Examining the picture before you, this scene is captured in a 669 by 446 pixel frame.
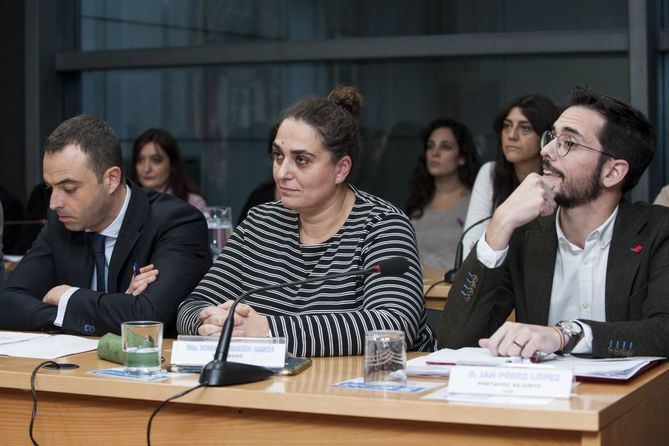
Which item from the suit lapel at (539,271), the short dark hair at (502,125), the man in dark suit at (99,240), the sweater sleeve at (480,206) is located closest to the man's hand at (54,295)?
the man in dark suit at (99,240)

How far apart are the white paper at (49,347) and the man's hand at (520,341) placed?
966 mm

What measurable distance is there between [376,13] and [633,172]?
3.67 metres

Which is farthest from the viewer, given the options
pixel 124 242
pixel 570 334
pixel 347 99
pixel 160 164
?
pixel 160 164

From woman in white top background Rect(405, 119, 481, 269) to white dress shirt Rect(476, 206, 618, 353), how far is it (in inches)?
115

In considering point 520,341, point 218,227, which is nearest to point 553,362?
point 520,341

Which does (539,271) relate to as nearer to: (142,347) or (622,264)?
(622,264)

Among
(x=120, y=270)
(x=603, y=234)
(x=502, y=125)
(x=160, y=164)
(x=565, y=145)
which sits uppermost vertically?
(x=502, y=125)

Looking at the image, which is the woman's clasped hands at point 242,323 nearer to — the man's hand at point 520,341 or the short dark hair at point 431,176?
the man's hand at point 520,341

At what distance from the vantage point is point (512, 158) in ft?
15.4

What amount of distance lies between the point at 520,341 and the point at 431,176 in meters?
3.66

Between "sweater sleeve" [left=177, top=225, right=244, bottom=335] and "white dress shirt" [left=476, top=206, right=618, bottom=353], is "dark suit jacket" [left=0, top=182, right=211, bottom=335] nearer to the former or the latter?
"sweater sleeve" [left=177, top=225, right=244, bottom=335]

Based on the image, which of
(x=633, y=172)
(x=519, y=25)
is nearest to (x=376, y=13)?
(x=519, y=25)

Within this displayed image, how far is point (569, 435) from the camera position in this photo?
1704 millimetres

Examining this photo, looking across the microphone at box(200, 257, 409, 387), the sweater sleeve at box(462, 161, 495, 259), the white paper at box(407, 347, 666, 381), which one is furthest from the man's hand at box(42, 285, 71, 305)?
the sweater sleeve at box(462, 161, 495, 259)
